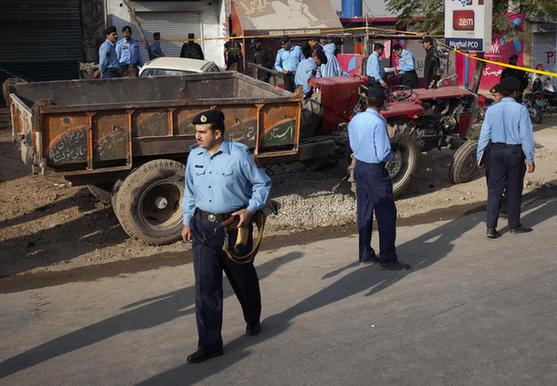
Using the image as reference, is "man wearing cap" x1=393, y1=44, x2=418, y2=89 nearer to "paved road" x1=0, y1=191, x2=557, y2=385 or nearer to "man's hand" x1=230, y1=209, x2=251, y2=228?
"paved road" x1=0, y1=191, x2=557, y2=385

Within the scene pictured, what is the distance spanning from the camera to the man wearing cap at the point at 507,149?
29.3 ft

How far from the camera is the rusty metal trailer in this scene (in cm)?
885

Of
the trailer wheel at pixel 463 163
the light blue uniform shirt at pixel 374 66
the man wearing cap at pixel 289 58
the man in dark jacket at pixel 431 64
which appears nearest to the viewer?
the trailer wheel at pixel 463 163

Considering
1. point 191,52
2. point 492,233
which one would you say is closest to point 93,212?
point 492,233

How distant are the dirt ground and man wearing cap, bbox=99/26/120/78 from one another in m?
2.47

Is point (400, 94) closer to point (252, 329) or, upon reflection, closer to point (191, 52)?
point (252, 329)

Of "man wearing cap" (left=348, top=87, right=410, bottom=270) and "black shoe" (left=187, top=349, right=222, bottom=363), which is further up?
"man wearing cap" (left=348, top=87, right=410, bottom=270)

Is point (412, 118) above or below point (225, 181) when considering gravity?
below

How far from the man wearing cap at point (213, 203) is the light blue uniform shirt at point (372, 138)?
2.32 metres

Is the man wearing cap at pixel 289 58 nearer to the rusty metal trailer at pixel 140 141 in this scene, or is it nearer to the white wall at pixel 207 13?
the rusty metal trailer at pixel 140 141

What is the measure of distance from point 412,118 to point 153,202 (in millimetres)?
4291

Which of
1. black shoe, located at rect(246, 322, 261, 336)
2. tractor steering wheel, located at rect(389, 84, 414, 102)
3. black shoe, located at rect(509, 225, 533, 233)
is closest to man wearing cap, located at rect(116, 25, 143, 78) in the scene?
tractor steering wheel, located at rect(389, 84, 414, 102)

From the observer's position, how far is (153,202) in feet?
32.1

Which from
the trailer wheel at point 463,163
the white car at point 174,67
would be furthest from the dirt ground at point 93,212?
the white car at point 174,67
